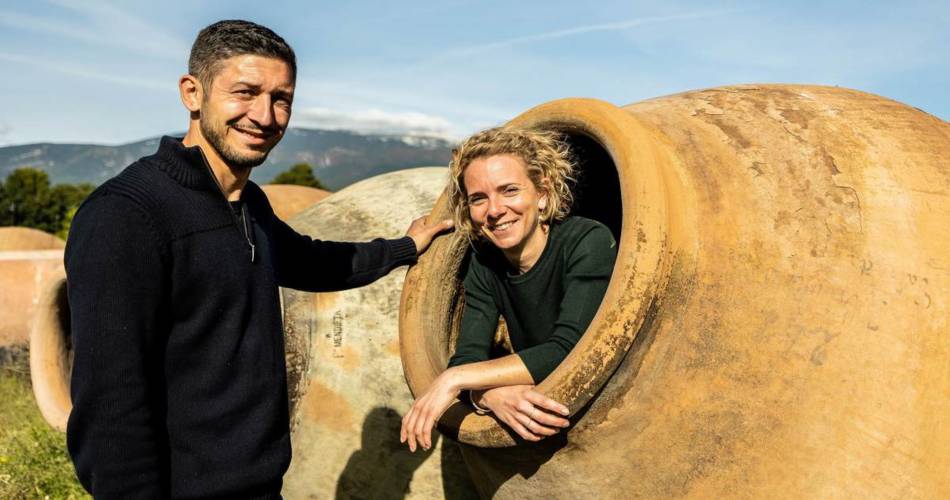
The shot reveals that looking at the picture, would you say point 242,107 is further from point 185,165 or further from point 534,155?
point 534,155

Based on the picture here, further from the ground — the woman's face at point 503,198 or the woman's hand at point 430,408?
the woman's face at point 503,198

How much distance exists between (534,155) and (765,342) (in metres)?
0.87

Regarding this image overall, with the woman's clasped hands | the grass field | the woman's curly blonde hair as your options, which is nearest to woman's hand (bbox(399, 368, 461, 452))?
the woman's clasped hands

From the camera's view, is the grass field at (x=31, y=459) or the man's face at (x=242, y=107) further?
the grass field at (x=31, y=459)

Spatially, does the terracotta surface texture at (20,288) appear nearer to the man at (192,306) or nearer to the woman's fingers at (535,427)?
the man at (192,306)

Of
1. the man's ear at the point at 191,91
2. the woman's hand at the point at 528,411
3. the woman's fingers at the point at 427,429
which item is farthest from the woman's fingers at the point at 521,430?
the man's ear at the point at 191,91

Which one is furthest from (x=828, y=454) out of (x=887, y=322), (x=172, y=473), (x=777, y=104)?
(x=172, y=473)

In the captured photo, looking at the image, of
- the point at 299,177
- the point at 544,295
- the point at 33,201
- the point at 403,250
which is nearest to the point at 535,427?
the point at 544,295

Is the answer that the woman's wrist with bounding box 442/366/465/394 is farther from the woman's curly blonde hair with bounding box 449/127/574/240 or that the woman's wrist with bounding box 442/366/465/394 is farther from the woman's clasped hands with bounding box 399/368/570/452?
the woman's curly blonde hair with bounding box 449/127/574/240

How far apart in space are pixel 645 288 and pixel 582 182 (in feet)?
4.77

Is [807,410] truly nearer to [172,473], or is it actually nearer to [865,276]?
[865,276]

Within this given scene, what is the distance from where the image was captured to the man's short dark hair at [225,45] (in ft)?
6.70

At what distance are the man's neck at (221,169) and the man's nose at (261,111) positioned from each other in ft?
0.45

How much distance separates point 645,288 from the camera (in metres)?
2.10
